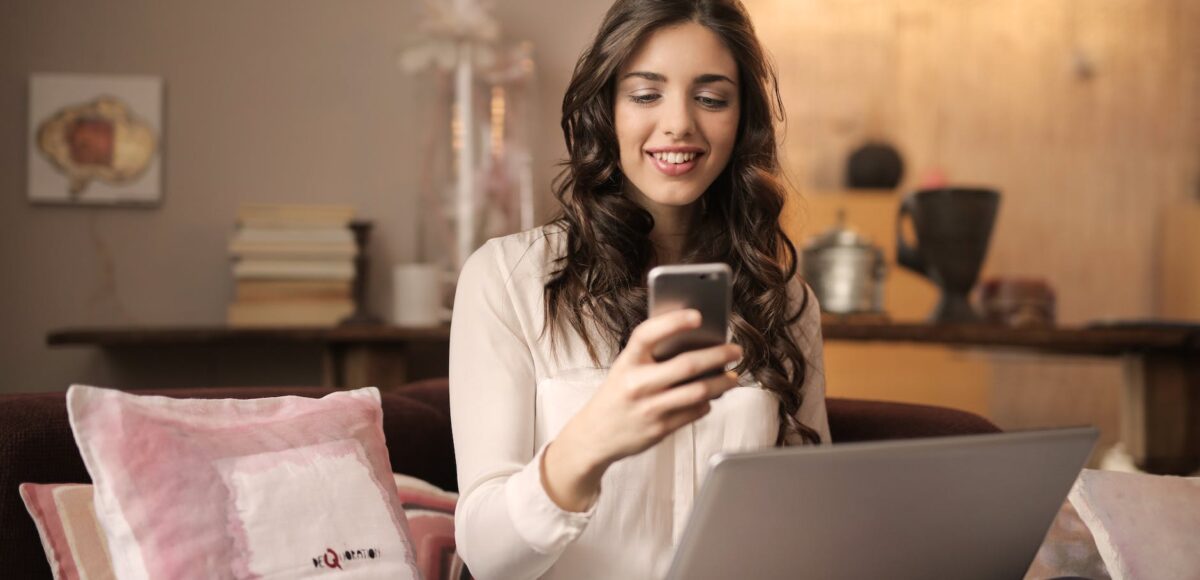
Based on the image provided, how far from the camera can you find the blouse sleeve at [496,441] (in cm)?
106

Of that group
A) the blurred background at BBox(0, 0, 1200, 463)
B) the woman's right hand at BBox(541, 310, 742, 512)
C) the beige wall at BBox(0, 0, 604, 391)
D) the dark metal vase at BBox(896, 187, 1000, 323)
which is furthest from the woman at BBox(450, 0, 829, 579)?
the beige wall at BBox(0, 0, 604, 391)

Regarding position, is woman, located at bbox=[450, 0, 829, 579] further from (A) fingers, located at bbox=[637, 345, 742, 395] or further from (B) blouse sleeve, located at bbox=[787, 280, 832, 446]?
(A) fingers, located at bbox=[637, 345, 742, 395]

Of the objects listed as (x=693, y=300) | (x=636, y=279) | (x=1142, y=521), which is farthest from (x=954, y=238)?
(x=693, y=300)

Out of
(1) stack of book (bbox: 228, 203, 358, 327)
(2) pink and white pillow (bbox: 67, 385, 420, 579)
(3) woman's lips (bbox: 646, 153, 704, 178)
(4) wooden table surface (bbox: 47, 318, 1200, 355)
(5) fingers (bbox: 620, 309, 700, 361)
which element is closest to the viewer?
(5) fingers (bbox: 620, 309, 700, 361)

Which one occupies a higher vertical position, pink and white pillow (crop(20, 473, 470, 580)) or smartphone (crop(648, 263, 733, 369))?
smartphone (crop(648, 263, 733, 369))

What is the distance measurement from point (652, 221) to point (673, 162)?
6.1 inches

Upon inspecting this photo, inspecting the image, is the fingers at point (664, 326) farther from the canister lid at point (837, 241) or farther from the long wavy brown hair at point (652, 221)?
the canister lid at point (837, 241)

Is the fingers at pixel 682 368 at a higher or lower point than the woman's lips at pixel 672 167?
lower

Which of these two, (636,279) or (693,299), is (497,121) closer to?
(636,279)

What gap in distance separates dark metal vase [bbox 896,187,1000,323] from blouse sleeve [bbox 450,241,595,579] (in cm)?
147

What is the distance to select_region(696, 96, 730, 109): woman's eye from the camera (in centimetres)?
145

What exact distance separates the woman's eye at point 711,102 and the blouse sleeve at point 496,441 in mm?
317

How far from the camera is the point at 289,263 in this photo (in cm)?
257

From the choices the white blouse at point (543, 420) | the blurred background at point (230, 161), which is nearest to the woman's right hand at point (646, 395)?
the white blouse at point (543, 420)
